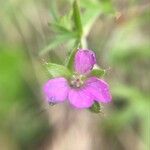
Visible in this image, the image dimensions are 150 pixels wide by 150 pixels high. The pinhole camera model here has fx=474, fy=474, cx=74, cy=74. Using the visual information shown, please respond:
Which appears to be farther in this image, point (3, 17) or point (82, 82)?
point (3, 17)

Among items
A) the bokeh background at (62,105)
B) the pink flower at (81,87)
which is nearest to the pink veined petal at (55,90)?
the pink flower at (81,87)

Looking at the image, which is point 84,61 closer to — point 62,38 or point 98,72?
point 98,72

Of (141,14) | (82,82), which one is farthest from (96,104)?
(141,14)

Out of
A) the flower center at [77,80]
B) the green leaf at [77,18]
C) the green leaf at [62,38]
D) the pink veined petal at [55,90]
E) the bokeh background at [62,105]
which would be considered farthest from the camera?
the bokeh background at [62,105]

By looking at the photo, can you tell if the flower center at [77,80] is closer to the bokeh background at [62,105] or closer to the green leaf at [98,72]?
the green leaf at [98,72]

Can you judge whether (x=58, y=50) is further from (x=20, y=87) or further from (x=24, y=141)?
(x=24, y=141)

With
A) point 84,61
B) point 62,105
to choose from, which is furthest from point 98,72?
point 62,105
